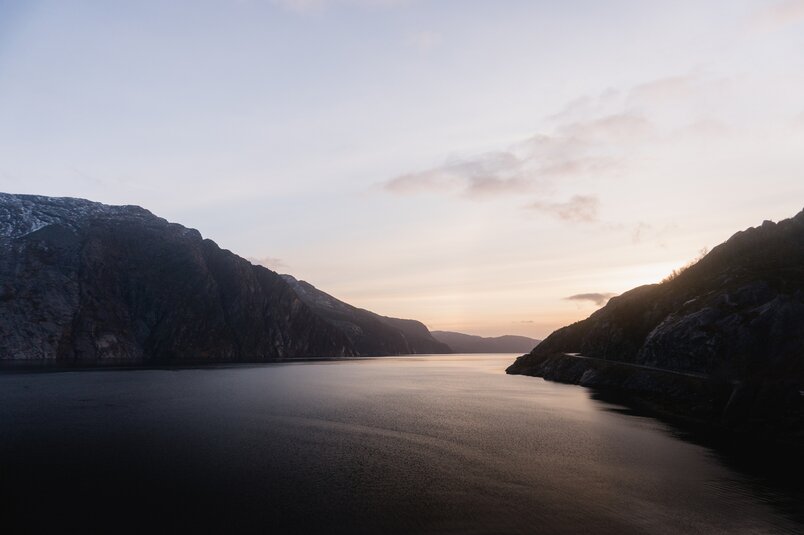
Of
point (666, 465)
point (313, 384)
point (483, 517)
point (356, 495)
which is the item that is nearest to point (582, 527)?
point (483, 517)

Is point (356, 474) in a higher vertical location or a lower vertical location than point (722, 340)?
lower

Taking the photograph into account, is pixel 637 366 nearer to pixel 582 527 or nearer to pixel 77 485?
pixel 582 527

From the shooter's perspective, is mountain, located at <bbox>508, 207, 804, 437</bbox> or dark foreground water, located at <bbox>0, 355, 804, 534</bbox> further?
mountain, located at <bbox>508, 207, 804, 437</bbox>

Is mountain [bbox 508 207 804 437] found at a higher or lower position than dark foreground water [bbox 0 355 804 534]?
higher

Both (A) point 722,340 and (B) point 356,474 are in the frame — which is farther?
(A) point 722,340
